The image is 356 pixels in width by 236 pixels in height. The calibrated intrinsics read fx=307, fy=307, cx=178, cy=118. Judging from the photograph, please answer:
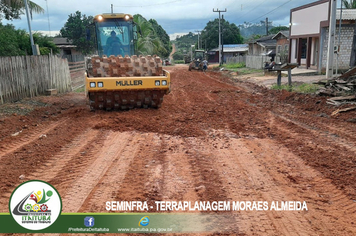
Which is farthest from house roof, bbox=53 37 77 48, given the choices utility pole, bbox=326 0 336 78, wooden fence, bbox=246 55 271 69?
utility pole, bbox=326 0 336 78

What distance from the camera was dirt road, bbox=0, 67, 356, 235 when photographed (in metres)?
3.82

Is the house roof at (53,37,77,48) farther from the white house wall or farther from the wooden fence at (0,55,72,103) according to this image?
the white house wall

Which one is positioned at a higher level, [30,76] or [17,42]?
[17,42]

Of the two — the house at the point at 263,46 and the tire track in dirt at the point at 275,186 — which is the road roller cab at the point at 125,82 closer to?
the tire track in dirt at the point at 275,186

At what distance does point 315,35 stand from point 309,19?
1.72 metres

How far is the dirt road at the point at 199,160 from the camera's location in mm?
3818

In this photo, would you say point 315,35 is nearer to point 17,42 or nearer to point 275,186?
point 17,42

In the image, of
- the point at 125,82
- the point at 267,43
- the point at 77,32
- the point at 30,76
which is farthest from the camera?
the point at 267,43

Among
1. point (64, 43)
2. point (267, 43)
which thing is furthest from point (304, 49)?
point (64, 43)

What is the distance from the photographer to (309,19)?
2359 centimetres

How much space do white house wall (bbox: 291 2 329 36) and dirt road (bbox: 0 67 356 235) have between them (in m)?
15.0

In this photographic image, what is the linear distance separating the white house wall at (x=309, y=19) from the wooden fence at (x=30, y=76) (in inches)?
691

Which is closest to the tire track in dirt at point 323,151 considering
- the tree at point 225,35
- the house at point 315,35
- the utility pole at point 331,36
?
the utility pole at point 331,36

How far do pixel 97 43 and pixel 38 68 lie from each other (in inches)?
159
